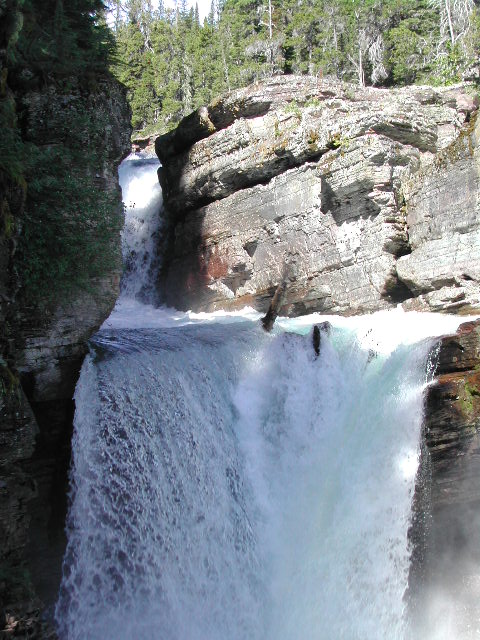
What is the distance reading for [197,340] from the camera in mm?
9859

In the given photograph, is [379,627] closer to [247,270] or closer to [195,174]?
[247,270]

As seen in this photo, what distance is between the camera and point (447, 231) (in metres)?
11.5

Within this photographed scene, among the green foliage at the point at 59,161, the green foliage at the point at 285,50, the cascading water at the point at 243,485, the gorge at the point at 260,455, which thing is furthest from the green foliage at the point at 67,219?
the green foliage at the point at 285,50

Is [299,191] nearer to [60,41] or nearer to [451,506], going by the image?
[60,41]

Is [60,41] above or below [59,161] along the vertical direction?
above

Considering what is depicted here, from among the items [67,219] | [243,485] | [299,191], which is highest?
[299,191]

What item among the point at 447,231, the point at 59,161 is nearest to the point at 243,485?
the point at 59,161

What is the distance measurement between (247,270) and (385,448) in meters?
7.07

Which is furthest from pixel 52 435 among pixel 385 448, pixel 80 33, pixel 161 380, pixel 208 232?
pixel 208 232

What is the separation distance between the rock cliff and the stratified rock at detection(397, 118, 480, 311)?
20.3 ft

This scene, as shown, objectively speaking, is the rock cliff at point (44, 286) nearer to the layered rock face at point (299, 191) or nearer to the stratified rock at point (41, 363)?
the stratified rock at point (41, 363)

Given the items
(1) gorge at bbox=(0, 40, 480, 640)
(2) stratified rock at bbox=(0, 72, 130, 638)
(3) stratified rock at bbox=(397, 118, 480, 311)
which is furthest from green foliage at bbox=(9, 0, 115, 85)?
(3) stratified rock at bbox=(397, 118, 480, 311)

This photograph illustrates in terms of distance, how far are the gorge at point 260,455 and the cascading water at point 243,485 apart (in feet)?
0.08

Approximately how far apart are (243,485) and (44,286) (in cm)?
409
